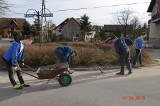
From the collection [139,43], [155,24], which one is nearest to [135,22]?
→ [155,24]

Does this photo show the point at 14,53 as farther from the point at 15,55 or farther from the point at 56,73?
the point at 56,73

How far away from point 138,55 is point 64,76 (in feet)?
18.9

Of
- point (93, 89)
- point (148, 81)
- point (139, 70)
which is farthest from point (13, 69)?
point (139, 70)

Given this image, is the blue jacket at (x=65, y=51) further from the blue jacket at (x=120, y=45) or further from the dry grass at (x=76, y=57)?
the dry grass at (x=76, y=57)

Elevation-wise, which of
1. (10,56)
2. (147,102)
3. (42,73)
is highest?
(10,56)

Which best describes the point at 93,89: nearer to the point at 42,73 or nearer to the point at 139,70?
the point at 42,73

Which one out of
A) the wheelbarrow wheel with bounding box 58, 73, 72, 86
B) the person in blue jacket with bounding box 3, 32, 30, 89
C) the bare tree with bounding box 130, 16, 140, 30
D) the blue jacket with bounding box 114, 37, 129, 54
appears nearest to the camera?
the person in blue jacket with bounding box 3, 32, 30, 89

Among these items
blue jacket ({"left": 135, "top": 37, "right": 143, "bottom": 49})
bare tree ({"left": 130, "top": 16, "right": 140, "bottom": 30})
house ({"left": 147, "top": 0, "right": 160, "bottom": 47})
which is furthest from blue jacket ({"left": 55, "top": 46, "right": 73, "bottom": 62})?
bare tree ({"left": 130, "top": 16, "right": 140, "bottom": 30})

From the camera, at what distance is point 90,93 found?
25.8ft

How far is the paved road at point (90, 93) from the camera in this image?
6.92 meters

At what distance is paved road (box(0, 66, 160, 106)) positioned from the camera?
692 cm

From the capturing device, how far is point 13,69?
7.88 m
